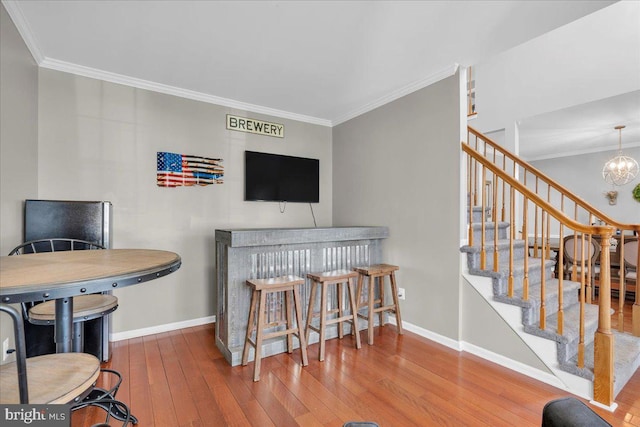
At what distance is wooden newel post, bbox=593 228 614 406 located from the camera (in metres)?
1.94

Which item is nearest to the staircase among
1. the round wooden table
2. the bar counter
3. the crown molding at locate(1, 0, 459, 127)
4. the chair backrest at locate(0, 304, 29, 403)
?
the crown molding at locate(1, 0, 459, 127)

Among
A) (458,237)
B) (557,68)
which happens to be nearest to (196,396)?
(458,237)

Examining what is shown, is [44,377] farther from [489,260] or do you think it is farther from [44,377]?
[489,260]

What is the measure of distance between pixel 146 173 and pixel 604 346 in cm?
400

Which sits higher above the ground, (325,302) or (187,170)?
(187,170)

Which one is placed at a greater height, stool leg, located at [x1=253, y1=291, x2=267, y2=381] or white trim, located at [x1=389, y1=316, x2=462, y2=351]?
stool leg, located at [x1=253, y1=291, x2=267, y2=381]

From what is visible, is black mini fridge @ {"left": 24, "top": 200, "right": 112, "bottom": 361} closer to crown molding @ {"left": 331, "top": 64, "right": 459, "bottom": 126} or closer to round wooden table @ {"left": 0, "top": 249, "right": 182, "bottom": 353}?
round wooden table @ {"left": 0, "top": 249, "right": 182, "bottom": 353}

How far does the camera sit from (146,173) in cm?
317

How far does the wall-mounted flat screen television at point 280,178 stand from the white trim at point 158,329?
4.85 feet

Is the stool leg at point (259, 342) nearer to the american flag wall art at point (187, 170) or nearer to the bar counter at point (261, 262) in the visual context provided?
the bar counter at point (261, 262)

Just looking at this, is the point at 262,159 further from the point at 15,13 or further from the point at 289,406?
the point at 289,406

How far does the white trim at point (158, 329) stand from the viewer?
300 cm

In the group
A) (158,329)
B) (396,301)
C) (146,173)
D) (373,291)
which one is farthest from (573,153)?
(158,329)

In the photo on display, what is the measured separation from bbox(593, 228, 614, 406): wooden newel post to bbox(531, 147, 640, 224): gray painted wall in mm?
5551
